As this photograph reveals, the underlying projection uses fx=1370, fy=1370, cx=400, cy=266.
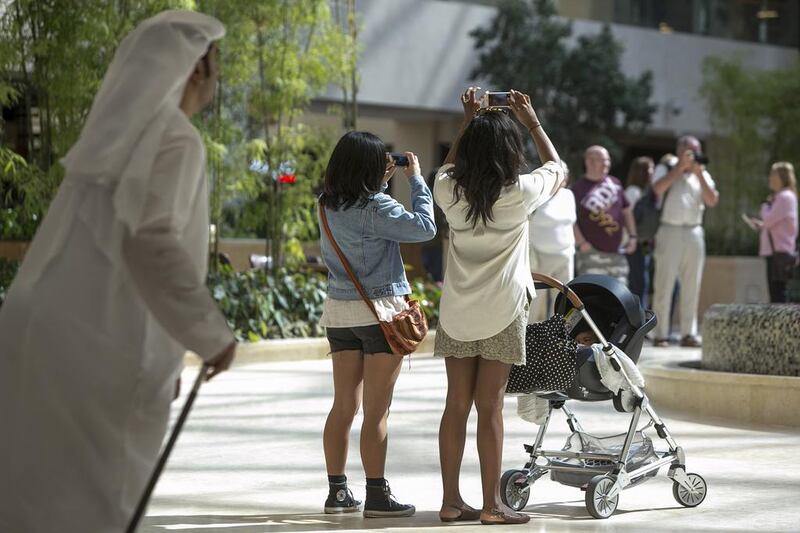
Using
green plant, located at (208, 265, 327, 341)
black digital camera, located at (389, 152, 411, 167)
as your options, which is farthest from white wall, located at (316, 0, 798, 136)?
black digital camera, located at (389, 152, 411, 167)

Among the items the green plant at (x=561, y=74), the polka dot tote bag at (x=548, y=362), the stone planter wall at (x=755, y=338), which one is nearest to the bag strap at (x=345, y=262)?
the polka dot tote bag at (x=548, y=362)

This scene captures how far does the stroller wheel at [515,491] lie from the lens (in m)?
5.20

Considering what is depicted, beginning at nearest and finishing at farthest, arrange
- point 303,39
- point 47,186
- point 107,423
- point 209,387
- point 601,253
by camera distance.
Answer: point 107,423 → point 209,387 → point 47,186 → point 601,253 → point 303,39

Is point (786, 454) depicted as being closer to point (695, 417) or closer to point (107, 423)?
point (695, 417)

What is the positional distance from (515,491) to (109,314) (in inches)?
99.3

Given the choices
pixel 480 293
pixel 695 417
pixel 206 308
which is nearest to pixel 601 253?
pixel 695 417

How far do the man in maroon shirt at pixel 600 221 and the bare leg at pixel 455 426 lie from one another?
569cm

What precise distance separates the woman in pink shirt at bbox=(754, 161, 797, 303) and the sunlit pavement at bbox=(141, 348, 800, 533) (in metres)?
4.34

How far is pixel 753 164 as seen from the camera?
2008 cm

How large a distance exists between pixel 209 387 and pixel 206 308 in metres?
5.98

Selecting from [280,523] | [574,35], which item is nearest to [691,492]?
[280,523]

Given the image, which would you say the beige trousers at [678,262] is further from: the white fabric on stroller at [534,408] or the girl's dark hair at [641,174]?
the white fabric on stroller at [534,408]

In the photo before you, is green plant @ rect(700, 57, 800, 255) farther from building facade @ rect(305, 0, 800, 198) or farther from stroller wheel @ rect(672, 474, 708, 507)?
stroller wheel @ rect(672, 474, 708, 507)

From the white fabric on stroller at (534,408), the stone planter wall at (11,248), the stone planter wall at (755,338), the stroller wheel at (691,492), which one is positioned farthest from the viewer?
the stone planter wall at (11,248)
